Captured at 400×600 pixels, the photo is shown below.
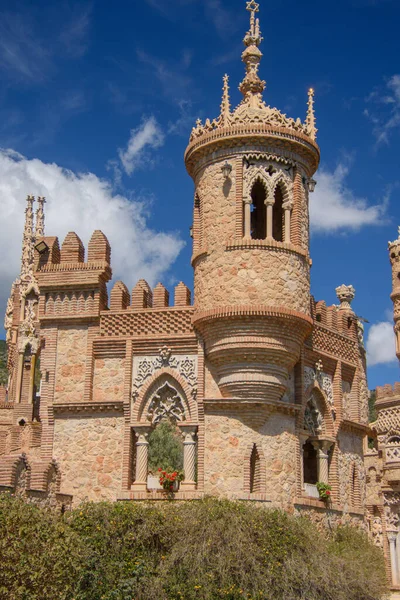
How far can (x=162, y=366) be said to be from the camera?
22.4m

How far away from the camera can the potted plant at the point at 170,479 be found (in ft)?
69.8

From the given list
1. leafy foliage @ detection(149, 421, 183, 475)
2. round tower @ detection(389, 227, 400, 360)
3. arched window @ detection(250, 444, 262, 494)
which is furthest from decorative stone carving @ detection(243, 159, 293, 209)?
round tower @ detection(389, 227, 400, 360)

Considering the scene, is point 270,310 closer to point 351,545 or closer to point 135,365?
point 135,365

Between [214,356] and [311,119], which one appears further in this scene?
[311,119]

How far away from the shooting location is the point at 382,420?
1400 inches

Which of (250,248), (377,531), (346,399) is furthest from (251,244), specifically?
(377,531)

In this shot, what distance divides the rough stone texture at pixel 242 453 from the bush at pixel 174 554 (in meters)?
2.28

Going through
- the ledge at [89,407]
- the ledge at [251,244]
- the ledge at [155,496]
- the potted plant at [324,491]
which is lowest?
the ledge at [155,496]

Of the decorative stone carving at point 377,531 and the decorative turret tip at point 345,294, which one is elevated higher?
the decorative turret tip at point 345,294

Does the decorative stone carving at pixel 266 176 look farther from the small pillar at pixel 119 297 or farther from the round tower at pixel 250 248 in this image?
the small pillar at pixel 119 297

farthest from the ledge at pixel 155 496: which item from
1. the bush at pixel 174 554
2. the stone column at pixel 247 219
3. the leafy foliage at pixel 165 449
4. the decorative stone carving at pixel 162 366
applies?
the leafy foliage at pixel 165 449

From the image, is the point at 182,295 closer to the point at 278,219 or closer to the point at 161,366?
the point at 161,366

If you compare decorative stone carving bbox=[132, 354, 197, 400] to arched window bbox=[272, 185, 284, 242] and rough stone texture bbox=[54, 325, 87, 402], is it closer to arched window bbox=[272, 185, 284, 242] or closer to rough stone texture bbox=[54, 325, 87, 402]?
rough stone texture bbox=[54, 325, 87, 402]

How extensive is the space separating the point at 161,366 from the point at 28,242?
26.0 metres
